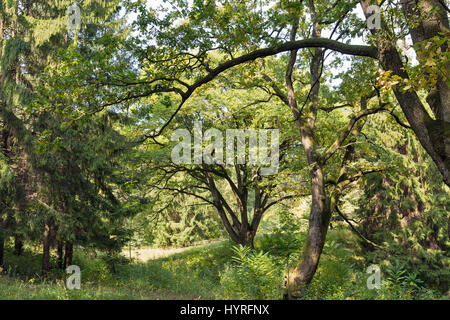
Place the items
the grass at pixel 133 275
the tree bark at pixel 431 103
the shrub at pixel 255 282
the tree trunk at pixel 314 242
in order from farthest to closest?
the grass at pixel 133 275, the tree trunk at pixel 314 242, the shrub at pixel 255 282, the tree bark at pixel 431 103

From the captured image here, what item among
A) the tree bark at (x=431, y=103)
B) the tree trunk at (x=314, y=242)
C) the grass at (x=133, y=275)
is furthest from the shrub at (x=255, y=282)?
the tree bark at (x=431, y=103)

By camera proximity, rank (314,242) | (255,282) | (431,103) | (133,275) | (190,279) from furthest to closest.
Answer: (133,275), (190,279), (314,242), (255,282), (431,103)

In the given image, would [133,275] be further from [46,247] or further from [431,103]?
[431,103]

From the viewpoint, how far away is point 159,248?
2416 centimetres

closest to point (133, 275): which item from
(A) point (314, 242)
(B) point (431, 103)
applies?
(A) point (314, 242)

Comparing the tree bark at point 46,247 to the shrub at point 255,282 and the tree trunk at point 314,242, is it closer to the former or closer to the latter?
the shrub at point 255,282

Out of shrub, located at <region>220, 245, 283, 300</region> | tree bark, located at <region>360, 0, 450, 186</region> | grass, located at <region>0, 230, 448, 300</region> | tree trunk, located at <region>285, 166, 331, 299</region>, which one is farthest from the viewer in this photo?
tree trunk, located at <region>285, 166, 331, 299</region>

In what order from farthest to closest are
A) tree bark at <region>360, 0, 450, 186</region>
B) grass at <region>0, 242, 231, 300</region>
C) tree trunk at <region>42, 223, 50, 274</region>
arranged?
tree trunk at <region>42, 223, 50, 274</region>
grass at <region>0, 242, 231, 300</region>
tree bark at <region>360, 0, 450, 186</region>

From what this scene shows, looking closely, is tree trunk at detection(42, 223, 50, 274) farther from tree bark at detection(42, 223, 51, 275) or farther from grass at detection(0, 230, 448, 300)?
grass at detection(0, 230, 448, 300)

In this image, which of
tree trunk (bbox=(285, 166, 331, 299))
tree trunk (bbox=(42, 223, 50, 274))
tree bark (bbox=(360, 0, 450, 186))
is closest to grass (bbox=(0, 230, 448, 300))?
A: tree trunk (bbox=(285, 166, 331, 299))

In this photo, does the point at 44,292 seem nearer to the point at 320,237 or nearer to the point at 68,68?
the point at 68,68

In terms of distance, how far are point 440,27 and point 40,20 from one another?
12.6m

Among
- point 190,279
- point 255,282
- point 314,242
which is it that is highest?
point 314,242

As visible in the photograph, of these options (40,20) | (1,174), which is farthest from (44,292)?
Result: (40,20)
